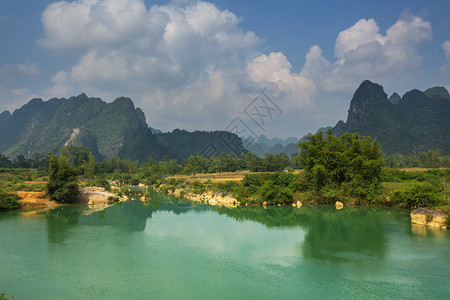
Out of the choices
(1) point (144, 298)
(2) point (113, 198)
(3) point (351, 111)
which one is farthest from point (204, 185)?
(3) point (351, 111)

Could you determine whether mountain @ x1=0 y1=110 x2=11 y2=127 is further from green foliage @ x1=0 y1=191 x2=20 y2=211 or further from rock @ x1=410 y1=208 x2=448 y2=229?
rock @ x1=410 y1=208 x2=448 y2=229

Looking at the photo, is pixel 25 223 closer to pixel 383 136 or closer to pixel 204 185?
pixel 204 185

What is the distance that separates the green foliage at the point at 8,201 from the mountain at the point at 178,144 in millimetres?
63399

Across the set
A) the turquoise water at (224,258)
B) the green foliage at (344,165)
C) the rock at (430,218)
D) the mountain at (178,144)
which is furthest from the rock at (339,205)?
the mountain at (178,144)

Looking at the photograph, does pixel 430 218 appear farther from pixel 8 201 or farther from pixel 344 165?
pixel 8 201

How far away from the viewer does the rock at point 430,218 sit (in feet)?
41.5

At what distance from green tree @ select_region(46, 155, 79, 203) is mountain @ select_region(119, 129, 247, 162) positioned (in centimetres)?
6125

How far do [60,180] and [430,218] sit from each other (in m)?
20.4

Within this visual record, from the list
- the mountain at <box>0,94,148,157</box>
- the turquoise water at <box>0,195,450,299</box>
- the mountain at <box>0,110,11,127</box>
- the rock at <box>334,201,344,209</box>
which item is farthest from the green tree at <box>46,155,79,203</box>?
the mountain at <box>0,110,11,127</box>

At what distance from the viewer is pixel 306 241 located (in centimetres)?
1163

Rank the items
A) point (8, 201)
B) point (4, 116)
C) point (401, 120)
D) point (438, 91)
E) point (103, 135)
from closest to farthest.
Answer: point (8, 201), point (401, 120), point (438, 91), point (103, 135), point (4, 116)

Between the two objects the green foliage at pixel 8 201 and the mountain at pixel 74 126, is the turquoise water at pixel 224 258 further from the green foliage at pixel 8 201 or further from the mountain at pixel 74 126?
the mountain at pixel 74 126

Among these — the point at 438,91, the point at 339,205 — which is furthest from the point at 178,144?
the point at 339,205

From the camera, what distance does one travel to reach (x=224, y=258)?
9.44 metres
